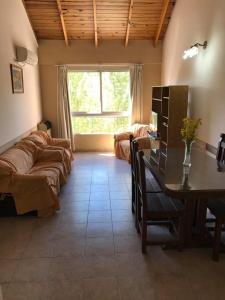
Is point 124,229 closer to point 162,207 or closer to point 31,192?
A: point 162,207

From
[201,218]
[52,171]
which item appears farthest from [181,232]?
[52,171]

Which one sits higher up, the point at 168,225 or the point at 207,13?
the point at 207,13

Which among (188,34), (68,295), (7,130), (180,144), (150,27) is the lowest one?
(68,295)

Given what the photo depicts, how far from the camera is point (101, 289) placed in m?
1.98

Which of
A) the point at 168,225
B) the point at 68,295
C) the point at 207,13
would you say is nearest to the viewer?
the point at 68,295

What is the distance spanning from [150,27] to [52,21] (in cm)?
205

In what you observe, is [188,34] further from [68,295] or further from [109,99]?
[68,295]

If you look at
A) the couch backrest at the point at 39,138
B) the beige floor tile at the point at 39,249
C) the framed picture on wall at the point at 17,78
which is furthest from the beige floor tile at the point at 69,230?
the framed picture on wall at the point at 17,78

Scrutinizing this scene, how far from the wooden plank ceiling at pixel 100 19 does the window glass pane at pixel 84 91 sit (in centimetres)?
83

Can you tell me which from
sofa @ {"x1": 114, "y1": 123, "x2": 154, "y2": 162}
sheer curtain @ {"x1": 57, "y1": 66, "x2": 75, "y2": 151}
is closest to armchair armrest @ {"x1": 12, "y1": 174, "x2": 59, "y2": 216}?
sofa @ {"x1": 114, "y1": 123, "x2": 154, "y2": 162}

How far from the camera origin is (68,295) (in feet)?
6.33

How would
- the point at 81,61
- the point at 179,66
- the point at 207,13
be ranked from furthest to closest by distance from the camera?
the point at 81,61 < the point at 179,66 < the point at 207,13

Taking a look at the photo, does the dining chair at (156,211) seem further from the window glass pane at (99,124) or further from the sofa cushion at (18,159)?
the window glass pane at (99,124)

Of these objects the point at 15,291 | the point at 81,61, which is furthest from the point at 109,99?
the point at 15,291
